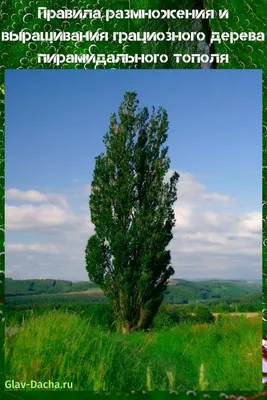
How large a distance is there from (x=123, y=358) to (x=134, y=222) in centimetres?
173

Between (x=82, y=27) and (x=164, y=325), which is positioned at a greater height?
(x=82, y=27)

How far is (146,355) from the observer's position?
399 cm

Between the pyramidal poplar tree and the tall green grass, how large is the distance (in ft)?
2.71

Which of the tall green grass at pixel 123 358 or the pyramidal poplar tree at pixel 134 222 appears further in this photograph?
the pyramidal poplar tree at pixel 134 222

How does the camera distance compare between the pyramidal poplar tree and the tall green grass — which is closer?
the tall green grass

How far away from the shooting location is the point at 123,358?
383cm

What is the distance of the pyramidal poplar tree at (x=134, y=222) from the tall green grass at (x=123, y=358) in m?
0.83

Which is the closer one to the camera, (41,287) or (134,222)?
(41,287)

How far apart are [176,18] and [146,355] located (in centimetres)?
244

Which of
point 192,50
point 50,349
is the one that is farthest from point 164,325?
point 192,50

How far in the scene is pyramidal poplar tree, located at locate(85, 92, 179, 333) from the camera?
197 inches

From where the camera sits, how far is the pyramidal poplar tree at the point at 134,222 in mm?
5008

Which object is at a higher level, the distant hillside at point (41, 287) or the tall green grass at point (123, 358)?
the distant hillside at point (41, 287)

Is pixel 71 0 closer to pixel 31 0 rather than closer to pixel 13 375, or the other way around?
pixel 31 0
